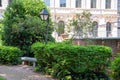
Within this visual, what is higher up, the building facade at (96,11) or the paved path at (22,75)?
the building facade at (96,11)

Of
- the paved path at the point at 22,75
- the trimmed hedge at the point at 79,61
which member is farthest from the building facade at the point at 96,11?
the trimmed hedge at the point at 79,61

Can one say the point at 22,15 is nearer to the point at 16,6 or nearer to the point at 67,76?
the point at 16,6

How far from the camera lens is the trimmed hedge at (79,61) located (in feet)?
37.1

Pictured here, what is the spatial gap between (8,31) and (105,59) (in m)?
10.3

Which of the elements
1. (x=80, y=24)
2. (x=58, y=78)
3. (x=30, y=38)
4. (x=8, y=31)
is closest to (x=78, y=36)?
(x=80, y=24)

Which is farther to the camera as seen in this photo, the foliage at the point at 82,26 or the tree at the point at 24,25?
the tree at the point at 24,25

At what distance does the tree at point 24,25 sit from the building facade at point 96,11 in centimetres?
1895

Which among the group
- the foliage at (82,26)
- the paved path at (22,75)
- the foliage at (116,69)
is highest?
the foliage at (82,26)

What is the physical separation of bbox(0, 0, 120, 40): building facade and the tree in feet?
62.2

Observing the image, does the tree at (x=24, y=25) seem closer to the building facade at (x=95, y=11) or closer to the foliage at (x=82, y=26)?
the foliage at (x=82, y=26)

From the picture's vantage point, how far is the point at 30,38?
2033cm

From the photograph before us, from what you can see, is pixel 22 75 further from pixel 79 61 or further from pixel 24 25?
pixel 24 25

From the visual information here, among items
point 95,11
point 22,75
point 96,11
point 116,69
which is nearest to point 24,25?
point 22,75

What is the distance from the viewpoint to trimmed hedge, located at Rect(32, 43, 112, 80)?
37.1 ft
